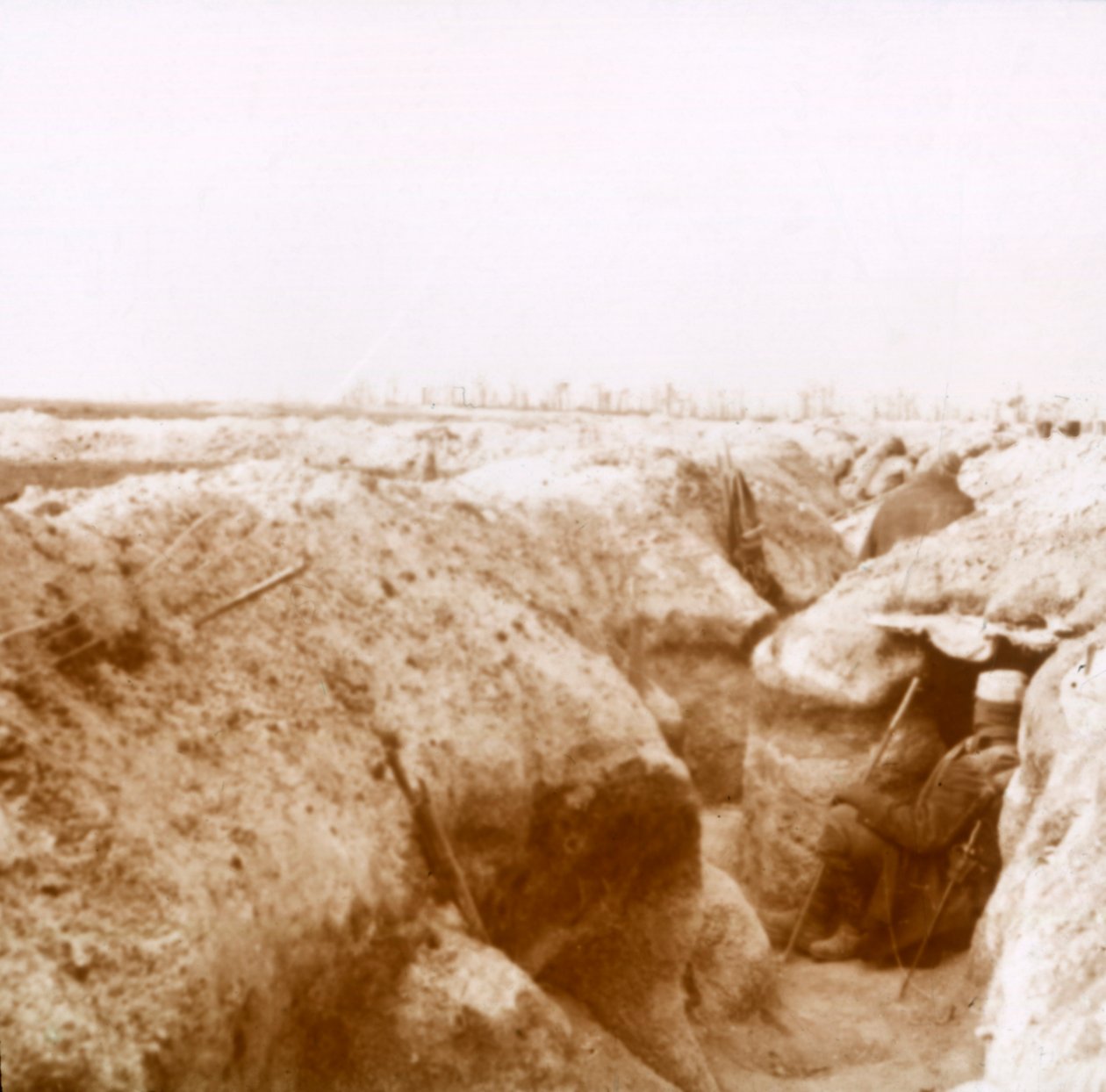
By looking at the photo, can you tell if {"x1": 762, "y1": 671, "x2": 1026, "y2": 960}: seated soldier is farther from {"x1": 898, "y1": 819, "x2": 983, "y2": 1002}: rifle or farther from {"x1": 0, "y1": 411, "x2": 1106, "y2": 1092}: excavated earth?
{"x1": 0, "y1": 411, "x2": 1106, "y2": 1092}: excavated earth

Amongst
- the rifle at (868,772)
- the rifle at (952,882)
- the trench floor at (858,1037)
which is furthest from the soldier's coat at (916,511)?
the trench floor at (858,1037)

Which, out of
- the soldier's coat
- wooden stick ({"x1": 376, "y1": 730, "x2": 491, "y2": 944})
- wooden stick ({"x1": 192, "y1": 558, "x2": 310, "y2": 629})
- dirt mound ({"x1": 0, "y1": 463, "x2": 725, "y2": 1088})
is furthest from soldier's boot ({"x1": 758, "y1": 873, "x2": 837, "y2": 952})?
wooden stick ({"x1": 192, "y1": 558, "x2": 310, "y2": 629})

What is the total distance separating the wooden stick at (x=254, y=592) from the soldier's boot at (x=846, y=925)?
14.5 ft

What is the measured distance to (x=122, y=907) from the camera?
140 inches

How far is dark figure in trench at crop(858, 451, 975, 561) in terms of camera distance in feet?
37.2

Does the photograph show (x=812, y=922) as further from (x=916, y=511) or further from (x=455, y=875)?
(x=916, y=511)

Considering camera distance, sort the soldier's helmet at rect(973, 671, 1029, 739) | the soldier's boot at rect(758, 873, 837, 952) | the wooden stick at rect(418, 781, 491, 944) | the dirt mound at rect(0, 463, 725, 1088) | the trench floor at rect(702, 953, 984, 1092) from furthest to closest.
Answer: the soldier's boot at rect(758, 873, 837, 952), the soldier's helmet at rect(973, 671, 1029, 739), the trench floor at rect(702, 953, 984, 1092), the wooden stick at rect(418, 781, 491, 944), the dirt mound at rect(0, 463, 725, 1088)

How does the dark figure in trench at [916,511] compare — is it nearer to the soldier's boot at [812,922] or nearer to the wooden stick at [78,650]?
the soldier's boot at [812,922]

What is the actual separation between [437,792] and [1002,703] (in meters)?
4.04

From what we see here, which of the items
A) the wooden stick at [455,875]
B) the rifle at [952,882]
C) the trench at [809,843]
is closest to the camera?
the wooden stick at [455,875]

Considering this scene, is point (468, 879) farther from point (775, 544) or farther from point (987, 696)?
point (775, 544)

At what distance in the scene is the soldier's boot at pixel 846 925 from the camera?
812cm

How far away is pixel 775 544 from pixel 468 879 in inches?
345

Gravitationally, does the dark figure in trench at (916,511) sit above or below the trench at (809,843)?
above
